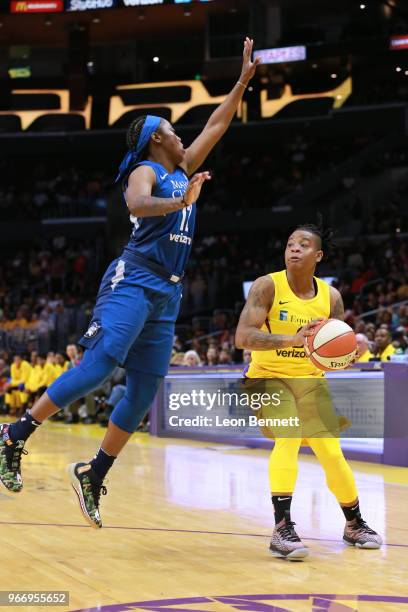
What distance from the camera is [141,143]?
5.28m

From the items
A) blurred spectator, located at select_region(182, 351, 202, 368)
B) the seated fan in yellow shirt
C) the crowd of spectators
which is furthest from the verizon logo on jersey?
the crowd of spectators

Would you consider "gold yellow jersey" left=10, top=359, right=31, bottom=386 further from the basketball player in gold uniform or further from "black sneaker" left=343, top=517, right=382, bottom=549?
"black sneaker" left=343, top=517, right=382, bottom=549

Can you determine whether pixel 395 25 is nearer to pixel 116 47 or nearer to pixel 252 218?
pixel 252 218

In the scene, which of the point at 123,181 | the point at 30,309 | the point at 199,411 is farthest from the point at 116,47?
the point at 123,181

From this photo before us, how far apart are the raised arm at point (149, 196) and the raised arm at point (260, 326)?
0.92 metres

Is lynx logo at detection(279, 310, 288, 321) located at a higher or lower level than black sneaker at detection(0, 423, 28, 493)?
higher

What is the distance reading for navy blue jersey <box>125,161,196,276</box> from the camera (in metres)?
5.14

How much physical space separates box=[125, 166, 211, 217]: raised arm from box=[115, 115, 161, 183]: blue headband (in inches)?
6.1

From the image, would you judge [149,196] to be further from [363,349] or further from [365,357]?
[365,357]

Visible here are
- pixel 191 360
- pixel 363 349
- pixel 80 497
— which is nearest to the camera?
pixel 80 497

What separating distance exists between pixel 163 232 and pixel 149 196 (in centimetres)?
32

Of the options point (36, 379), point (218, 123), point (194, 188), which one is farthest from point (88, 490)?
point (36, 379)

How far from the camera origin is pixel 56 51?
3388cm

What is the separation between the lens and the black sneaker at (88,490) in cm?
519
